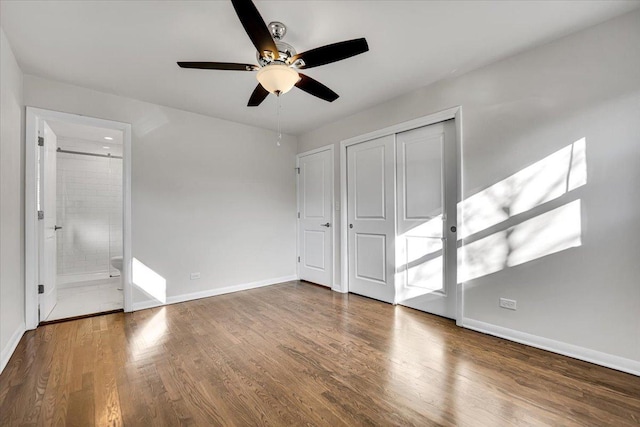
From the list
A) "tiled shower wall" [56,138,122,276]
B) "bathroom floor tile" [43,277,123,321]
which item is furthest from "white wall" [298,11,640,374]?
"tiled shower wall" [56,138,122,276]

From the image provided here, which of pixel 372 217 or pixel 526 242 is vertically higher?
pixel 372 217

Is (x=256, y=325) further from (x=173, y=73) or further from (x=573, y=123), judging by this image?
(x=573, y=123)

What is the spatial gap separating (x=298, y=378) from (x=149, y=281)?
7.97 feet

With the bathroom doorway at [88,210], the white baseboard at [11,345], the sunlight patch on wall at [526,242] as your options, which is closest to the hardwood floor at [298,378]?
the white baseboard at [11,345]

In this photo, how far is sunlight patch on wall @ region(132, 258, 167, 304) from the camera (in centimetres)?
328

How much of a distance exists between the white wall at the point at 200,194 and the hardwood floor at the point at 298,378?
99cm

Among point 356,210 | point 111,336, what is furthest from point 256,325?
point 356,210

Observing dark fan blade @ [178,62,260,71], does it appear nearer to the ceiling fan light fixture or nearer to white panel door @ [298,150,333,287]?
the ceiling fan light fixture

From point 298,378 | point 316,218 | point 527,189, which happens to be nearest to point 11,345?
point 298,378

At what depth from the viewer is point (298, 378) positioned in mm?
1878

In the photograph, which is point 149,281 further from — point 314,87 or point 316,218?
point 314,87

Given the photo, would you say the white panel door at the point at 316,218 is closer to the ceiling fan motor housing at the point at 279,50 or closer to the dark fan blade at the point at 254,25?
the ceiling fan motor housing at the point at 279,50

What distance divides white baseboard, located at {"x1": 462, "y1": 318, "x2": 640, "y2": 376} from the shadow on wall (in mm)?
448

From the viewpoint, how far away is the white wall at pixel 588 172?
193 centimetres
